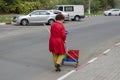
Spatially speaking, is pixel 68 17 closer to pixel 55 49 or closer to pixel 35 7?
pixel 35 7

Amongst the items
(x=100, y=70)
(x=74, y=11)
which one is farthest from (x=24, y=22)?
(x=100, y=70)

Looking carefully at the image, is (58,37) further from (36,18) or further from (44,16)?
(44,16)

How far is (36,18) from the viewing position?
34906 millimetres

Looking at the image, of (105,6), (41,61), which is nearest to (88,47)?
(41,61)

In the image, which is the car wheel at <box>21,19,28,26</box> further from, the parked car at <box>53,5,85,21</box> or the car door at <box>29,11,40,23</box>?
the parked car at <box>53,5,85,21</box>

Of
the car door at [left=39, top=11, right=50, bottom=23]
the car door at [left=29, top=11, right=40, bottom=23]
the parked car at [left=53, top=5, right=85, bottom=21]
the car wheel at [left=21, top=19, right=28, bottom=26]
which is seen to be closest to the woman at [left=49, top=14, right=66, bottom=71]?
the car wheel at [left=21, top=19, right=28, bottom=26]

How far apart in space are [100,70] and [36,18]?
2490 centimetres

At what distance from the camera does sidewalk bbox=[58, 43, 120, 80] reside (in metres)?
9.41

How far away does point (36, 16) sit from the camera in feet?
115

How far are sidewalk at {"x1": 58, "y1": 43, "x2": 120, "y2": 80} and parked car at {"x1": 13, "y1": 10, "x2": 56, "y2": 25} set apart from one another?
21.8 meters

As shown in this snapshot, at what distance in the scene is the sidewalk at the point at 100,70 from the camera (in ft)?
30.9

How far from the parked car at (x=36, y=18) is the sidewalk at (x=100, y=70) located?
21800 millimetres

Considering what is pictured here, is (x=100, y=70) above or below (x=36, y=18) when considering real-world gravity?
above

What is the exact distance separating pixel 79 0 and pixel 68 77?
2258 inches
